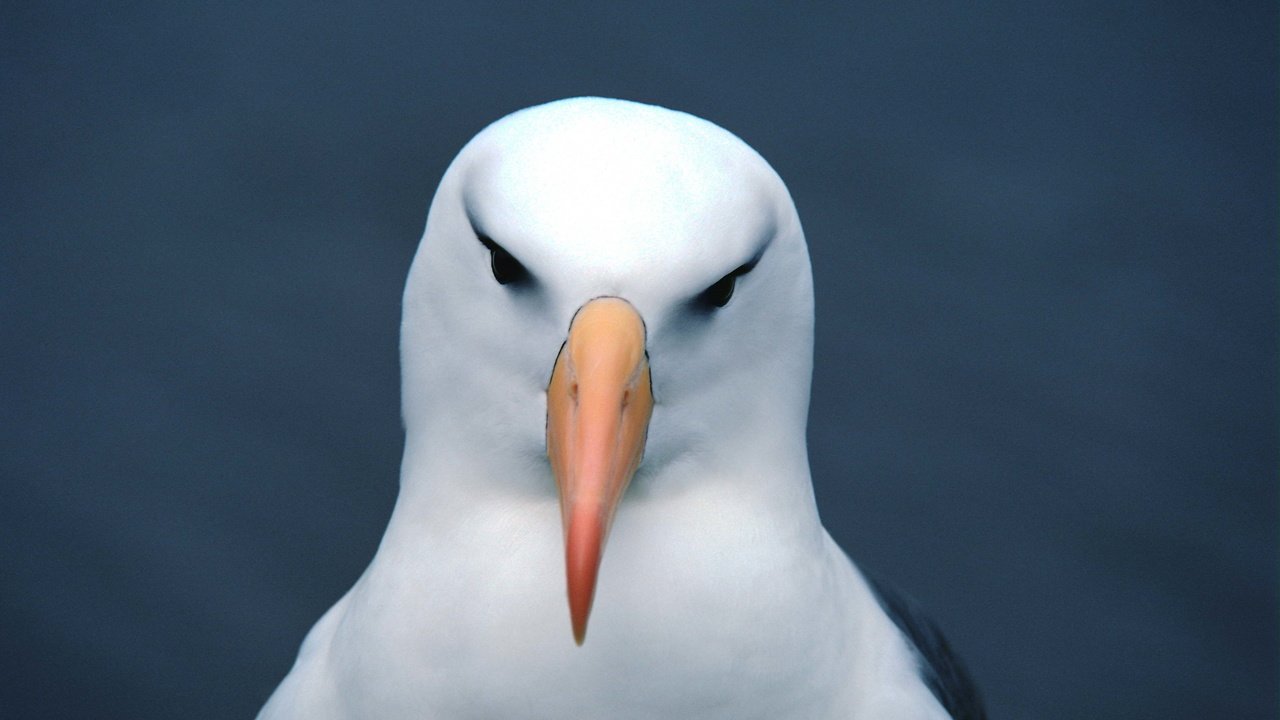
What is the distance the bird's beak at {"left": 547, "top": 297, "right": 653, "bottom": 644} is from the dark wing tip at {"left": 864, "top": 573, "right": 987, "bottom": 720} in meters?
0.45

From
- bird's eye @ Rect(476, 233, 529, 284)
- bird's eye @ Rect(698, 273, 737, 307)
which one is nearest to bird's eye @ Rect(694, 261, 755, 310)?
bird's eye @ Rect(698, 273, 737, 307)

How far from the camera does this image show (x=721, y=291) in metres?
0.86

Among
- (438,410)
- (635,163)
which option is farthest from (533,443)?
(635,163)

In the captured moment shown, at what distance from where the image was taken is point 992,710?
1.93 m

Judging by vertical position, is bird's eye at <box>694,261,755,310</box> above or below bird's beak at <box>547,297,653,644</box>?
above

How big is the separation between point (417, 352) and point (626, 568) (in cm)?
19

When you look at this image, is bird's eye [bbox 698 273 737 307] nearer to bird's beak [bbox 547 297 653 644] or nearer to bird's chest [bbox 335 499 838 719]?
bird's beak [bbox 547 297 653 644]

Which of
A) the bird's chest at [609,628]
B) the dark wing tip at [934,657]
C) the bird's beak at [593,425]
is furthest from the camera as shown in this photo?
the dark wing tip at [934,657]

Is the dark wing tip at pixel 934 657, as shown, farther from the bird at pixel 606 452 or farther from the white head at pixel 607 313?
the white head at pixel 607 313

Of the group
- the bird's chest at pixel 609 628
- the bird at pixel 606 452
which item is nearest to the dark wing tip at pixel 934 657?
the bird at pixel 606 452

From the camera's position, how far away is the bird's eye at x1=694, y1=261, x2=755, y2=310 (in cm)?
84

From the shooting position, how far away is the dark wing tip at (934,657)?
120cm

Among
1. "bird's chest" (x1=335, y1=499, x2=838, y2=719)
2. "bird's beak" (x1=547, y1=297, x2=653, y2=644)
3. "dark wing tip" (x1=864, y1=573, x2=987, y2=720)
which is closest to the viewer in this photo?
"bird's beak" (x1=547, y1=297, x2=653, y2=644)

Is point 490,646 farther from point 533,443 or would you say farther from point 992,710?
point 992,710
